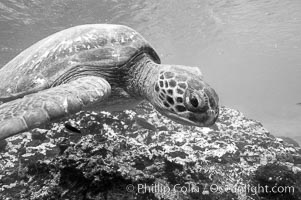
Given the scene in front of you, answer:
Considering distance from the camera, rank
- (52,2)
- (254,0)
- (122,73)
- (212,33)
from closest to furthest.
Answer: (122,73), (52,2), (254,0), (212,33)

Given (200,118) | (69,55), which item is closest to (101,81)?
(69,55)

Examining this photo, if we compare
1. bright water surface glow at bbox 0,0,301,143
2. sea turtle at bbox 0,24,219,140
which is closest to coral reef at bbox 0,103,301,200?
sea turtle at bbox 0,24,219,140

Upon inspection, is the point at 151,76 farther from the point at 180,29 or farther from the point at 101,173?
the point at 180,29

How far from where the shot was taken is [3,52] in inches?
680

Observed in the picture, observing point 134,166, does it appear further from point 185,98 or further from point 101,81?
point 101,81

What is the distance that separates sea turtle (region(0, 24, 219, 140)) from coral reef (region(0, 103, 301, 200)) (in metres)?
0.47

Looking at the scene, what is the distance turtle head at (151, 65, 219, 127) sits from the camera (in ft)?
8.29

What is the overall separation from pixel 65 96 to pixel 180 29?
863 inches

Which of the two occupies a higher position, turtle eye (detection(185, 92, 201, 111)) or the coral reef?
turtle eye (detection(185, 92, 201, 111))

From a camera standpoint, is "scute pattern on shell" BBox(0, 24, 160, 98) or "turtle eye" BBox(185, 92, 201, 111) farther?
"scute pattern on shell" BBox(0, 24, 160, 98)

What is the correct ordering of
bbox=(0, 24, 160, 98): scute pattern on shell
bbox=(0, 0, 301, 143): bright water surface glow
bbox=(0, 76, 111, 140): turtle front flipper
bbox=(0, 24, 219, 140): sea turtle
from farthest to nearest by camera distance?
bbox=(0, 0, 301, 143): bright water surface glow
bbox=(0, 24, 160, 98): scute pattern on shell
bbox=(0, 24, 219, 140): sea turtle
bbox=(0, 76, 111, 140): turtle front flipper

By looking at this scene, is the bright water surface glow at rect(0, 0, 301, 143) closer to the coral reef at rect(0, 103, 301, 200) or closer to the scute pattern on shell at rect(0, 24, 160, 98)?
the scute pattern on shell at rect(0, 24, 160, 98)

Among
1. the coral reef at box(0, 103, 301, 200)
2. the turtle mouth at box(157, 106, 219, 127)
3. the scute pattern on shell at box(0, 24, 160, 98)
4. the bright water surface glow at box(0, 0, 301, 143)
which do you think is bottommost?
the coral reef at box(0, 103, 301, 200)

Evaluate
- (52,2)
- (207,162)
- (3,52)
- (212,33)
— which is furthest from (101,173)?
(212,33)
